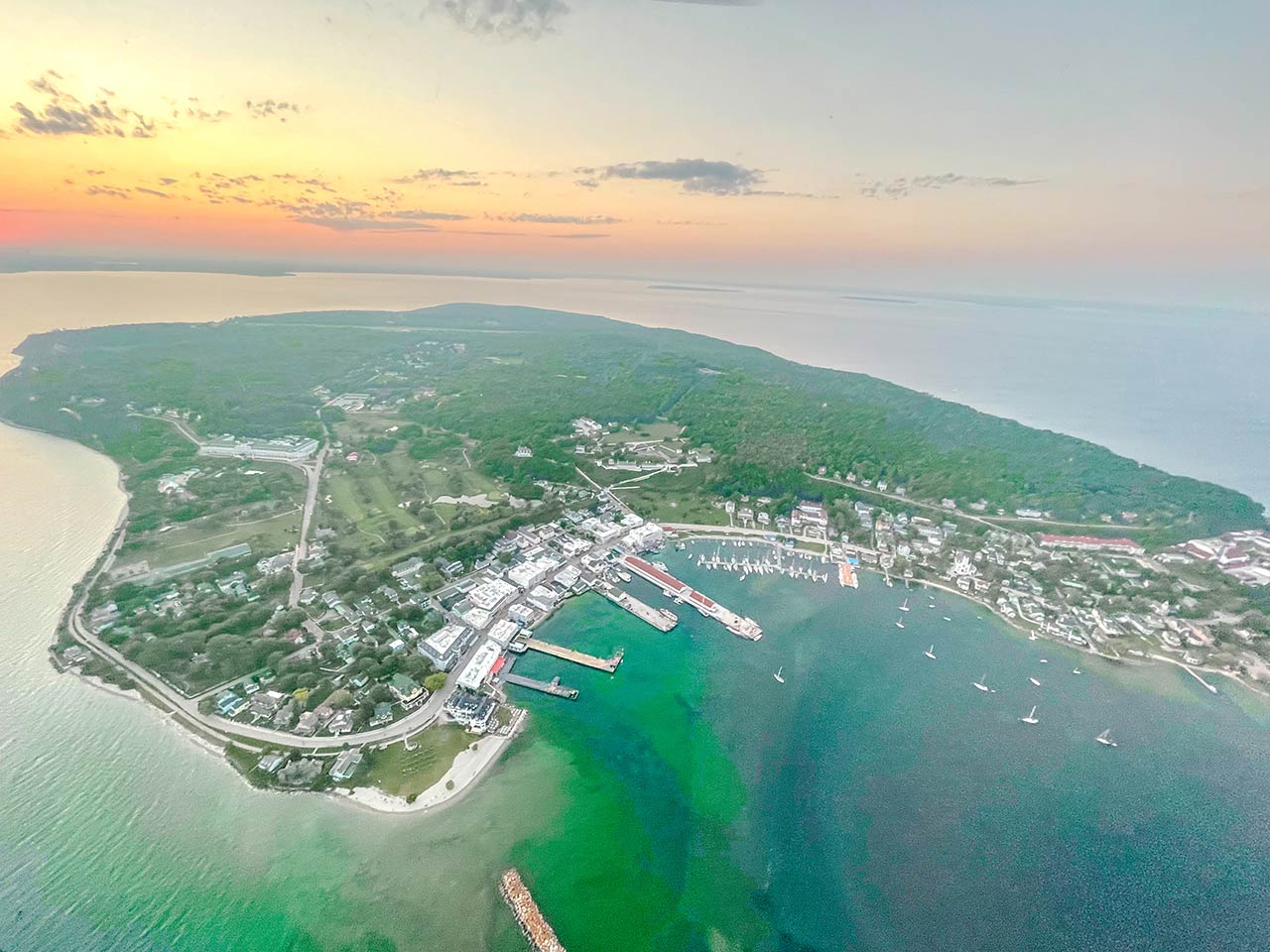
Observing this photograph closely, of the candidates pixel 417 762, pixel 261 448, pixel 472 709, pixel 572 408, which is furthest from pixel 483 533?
pixel 572 408

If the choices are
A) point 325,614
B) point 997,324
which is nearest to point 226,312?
point 325,614

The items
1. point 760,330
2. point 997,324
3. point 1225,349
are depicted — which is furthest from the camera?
point 997,324

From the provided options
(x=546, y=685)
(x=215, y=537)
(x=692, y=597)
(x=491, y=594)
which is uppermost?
(x=692, y=597)

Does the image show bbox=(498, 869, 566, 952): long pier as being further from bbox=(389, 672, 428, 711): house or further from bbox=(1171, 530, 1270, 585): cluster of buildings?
bbox=(1171, 530, 1270, 585): cluster of buildings

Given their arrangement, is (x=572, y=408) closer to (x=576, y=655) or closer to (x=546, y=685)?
(x=576, y=655)

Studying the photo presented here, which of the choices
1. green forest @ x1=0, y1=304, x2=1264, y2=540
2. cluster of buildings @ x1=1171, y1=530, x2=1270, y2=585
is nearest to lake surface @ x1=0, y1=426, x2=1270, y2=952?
cluster of buildings @ x1=1171, y1=530, x2=1270, y2=585

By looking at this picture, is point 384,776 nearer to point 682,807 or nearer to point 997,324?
point 682,807
